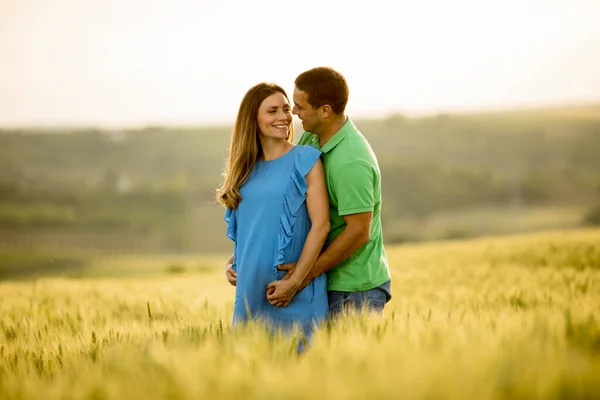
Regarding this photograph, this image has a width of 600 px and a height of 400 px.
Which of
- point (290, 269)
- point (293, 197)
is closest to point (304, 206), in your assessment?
point (293, 197)

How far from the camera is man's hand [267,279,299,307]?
385 cm

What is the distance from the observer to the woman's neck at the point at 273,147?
4.01 m

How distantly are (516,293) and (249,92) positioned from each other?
11.1ft

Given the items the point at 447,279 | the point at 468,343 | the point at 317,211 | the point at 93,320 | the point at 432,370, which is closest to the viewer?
the point at 432,370

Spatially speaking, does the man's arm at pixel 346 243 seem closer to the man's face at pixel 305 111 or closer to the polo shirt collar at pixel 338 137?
the polo shirt collar at pixel 338 137

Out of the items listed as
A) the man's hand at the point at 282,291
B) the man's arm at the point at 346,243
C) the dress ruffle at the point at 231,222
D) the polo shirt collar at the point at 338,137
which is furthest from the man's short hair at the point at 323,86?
the man's hand at the point at 282,291

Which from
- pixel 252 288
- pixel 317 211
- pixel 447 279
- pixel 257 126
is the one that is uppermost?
pixel 257 126

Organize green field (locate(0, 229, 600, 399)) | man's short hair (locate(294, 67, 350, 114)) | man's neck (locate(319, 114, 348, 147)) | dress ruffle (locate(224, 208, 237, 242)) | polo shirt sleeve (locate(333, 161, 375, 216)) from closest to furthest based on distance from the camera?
green field (locate(0, 229, 600, 399)), polo shirt sleeve (locate(333, 161, 375, 216)), man's short hair (locate(294, 67, 350, 114)), man's neck (locate(319, 114, 348, 147)), dress ruffle (locate(224, 208, 237, 242))

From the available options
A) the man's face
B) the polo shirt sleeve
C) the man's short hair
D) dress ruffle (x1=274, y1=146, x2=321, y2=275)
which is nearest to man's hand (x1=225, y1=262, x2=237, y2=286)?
dress ruffle (x1=274, y1=146, x2=321, y2=275)

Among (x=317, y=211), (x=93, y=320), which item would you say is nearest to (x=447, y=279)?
(x=93, y=320)

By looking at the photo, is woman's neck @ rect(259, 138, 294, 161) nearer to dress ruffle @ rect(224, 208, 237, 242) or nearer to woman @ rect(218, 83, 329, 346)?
woman @ rect(218, 83, 329, 346)

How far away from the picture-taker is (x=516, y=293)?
20.0ft

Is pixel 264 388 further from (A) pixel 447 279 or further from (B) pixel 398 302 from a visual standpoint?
(A) pixel 447 279

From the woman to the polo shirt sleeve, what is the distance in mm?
110
